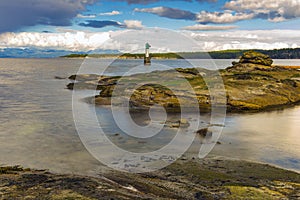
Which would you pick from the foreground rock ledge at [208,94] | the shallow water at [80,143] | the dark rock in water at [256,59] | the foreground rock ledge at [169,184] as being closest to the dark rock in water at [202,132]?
the shallow water at [80,143]

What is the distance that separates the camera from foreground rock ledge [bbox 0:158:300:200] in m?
10.1

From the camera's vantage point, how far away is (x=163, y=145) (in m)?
19.5

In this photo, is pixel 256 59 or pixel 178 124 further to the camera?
pixel 256 59

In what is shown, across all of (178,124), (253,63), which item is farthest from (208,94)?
(253,63)

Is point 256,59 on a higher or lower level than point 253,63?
higher

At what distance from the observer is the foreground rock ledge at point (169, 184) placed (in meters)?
10.1

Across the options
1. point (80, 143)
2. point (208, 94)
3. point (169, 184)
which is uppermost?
point (208, 94)

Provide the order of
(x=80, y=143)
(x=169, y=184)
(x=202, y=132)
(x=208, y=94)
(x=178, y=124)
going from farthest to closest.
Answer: (x=208, y=94)
(x=178, y=124)
(x=202, y=132)
(x=80, y=143)
(x=169, y=184)

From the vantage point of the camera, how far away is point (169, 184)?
482 inches

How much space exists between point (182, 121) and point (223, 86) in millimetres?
14703

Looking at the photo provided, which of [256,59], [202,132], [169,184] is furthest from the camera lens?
[256,59]

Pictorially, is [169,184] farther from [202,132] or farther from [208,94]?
[208,94]

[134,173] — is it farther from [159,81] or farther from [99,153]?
[159,81]

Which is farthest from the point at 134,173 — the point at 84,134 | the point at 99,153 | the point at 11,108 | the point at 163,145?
the point at 11,108
